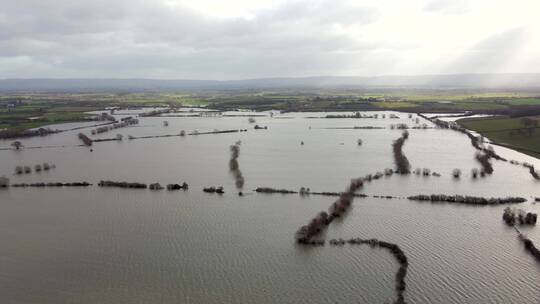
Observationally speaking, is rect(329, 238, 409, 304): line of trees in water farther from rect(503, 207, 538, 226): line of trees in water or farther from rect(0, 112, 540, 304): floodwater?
rect(503, 207, 538, 226): line of trees in water

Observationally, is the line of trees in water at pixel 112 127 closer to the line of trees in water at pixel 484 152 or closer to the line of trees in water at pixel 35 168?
the line of trees in water at pixel 35 168

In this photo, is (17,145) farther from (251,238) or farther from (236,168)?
(251,238)

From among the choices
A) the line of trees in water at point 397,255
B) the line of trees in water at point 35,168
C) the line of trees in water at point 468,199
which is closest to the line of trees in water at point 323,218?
the line of trees in water at point 397,255

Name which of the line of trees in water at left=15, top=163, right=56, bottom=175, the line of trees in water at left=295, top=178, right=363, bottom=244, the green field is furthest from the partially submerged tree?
the green field

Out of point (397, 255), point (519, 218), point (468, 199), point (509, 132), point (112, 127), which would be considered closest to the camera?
point (397, 255)

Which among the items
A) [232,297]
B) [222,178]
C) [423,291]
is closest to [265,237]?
[232,297]

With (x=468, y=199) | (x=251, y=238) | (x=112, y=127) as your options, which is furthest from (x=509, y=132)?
(x=112, y=127)

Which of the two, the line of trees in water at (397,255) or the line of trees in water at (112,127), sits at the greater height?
the line of trees in water at (112,127)
